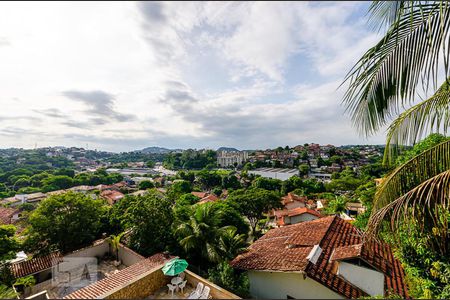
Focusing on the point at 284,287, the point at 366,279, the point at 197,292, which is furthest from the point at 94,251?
the point at 366,279

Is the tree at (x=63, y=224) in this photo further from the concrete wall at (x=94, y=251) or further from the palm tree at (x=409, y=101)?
the palm tree at (x=409, y=101)

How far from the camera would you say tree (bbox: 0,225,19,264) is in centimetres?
1002

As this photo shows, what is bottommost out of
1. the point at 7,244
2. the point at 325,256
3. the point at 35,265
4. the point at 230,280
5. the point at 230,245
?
the point at 35,265

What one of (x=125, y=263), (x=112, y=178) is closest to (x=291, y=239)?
(x=125, y=263)

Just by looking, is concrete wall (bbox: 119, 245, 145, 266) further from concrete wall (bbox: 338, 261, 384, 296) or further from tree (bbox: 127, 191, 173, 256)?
concrete wall (bbox: 338, 261, 384, 296)

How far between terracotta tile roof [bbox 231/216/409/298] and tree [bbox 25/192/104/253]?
336 inches

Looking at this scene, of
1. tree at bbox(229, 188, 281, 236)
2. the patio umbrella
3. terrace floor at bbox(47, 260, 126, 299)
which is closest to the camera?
the patio umbrella

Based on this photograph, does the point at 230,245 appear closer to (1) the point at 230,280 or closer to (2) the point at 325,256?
(1) the point at 230,280

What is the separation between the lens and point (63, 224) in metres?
11.7

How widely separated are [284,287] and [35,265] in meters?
12.0

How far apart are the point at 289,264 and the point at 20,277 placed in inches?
474

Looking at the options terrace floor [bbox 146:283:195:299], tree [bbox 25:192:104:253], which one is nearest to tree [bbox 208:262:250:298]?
terrace floor [bbox 146:283:195:299]

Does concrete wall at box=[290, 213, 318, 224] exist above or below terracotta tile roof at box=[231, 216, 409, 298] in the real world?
below

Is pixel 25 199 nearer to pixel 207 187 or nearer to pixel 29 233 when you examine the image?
pixel 207 187
